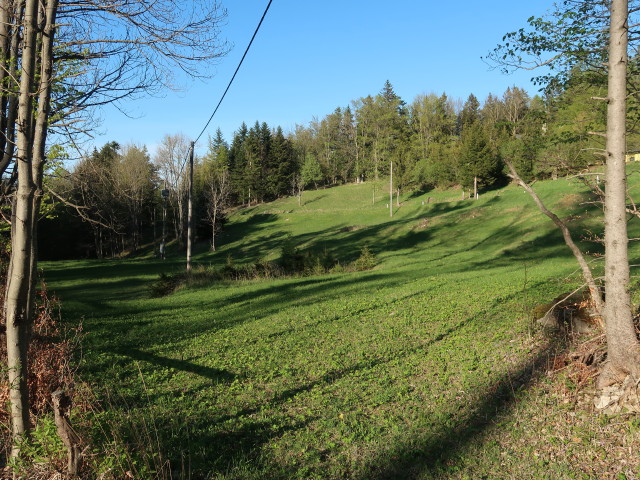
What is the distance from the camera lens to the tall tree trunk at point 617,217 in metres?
4.67

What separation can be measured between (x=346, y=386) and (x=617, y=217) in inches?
149

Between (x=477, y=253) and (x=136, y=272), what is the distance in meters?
19.8

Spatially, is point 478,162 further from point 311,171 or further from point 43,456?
point 43,456

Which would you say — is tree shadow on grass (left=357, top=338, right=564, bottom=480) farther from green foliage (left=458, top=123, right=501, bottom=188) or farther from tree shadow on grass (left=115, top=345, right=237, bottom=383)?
green foliage (left=458, top=123, right=501, bottom=188)

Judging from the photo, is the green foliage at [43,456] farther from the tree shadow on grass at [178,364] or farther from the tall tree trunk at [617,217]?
the tall tree trunk at [617,217]

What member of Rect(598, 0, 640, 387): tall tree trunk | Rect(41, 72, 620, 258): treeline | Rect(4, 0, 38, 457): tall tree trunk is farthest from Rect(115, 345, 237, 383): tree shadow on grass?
Rect(41, 72, 620, 258): treeline

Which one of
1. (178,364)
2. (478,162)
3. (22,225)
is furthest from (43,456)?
(478,162)

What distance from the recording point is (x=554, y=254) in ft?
72.9

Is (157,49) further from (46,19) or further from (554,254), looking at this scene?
(554,254)

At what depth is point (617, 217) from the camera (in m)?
4.69

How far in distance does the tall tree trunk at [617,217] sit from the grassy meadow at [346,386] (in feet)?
2.15

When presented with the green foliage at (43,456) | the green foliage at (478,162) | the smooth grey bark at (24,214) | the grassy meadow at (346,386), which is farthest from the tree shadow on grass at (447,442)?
the green foliage at (478,162)

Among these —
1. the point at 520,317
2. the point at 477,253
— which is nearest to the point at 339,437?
the point at 520,317

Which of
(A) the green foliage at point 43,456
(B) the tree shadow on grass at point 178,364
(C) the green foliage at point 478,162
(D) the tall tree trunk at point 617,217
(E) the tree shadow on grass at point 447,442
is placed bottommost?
(E) the tree shadow on grass at point 447,442
